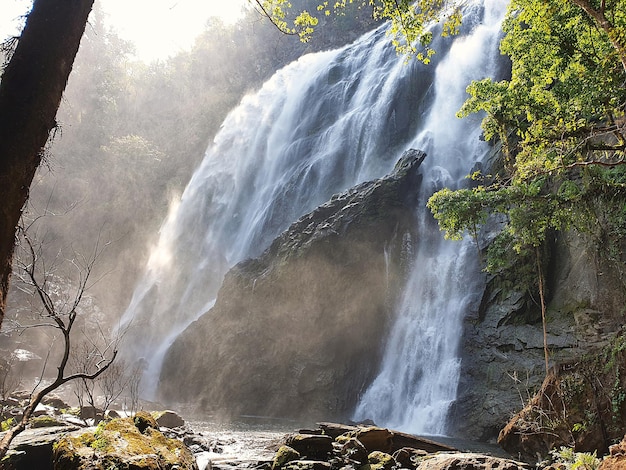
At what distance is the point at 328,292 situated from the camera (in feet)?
85.1

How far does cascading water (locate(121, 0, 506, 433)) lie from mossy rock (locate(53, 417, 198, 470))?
48.0ft

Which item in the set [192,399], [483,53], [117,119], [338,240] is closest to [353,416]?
[338,240]

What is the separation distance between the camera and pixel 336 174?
3319 centimetres

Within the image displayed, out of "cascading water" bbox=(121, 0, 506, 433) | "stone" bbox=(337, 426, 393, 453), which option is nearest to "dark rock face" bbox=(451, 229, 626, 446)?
"cascading water" bbox=(121, 0, 506, 433)

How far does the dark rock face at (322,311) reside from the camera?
24781 mm

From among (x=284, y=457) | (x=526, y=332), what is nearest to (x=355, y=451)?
(x=284, y=457)

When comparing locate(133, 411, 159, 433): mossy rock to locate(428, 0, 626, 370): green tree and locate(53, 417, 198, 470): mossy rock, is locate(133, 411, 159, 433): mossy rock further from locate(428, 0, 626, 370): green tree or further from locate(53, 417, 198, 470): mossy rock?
locate(428, 0, 626, 370): green tree

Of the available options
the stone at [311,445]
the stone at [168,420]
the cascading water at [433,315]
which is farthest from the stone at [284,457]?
the cascading water at [433,315]

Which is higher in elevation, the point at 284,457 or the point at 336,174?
the point at 336,174

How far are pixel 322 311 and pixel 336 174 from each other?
468 inches

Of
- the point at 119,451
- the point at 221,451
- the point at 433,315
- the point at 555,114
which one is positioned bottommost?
the point at 221,451

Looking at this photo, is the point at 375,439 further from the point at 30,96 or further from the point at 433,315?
the point at 433,315

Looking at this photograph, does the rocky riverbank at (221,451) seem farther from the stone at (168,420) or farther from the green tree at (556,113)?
the green tree at (556,113)

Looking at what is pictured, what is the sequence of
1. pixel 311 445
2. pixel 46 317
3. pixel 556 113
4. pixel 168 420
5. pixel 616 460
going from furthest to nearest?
1. pixel 168 420
2. pixel 556 113
3. pixel 311 445
4. pixel 46 317
5. pixel 616 460
